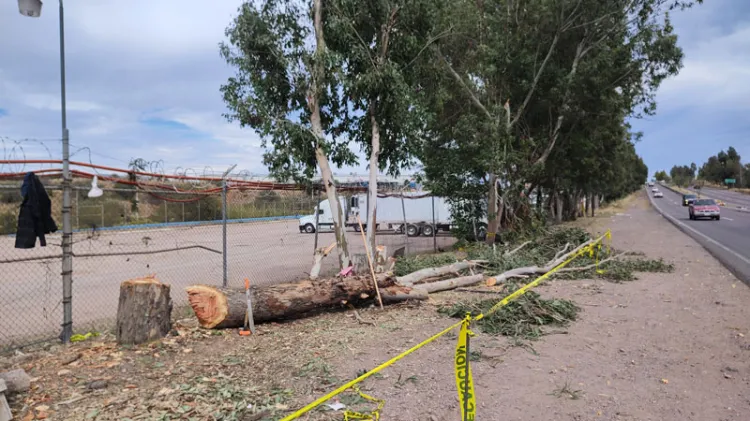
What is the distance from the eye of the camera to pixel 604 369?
5.21 m

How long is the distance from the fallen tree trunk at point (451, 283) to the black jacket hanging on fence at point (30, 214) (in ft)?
19.3

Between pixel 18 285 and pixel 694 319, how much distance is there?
1427 cm

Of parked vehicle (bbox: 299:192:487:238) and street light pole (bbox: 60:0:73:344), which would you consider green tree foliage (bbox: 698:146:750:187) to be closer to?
parked vehicle (bbox: 299:192:487:238)

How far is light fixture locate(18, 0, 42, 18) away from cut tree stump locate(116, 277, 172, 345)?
10.0ft

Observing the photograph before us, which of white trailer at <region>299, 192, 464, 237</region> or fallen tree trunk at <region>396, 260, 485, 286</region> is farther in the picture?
white trailer at <region>299, 192, 464, 237</region>

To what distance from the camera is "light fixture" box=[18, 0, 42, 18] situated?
504 cm

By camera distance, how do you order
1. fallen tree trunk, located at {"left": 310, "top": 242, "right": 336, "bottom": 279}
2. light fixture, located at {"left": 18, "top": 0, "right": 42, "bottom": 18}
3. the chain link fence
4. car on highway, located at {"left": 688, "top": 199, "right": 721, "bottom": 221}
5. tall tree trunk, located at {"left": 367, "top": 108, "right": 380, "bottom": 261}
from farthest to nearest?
car on highway, located at {"left": 688, "top": 199, "right": 721, "bottom": 221} → tall tree trunk, located at {"left": 367, "top": 108, "right": 380, "bottom": 261} → fallen tree trunk, located at {"left": 310, "top": 242, "right": 336, "bottom": 279} → the chain link fence → light fixture, located at {"left": 18, "top": 0, "right": 42, "bottom": 18}

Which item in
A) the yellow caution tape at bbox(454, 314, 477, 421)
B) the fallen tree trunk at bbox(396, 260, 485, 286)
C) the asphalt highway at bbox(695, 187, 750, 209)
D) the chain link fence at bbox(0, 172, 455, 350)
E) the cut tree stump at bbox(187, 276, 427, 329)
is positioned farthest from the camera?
the asphalt highway at bbox(695, 187, 750, 209)

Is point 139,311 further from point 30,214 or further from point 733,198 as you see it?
point 733,198

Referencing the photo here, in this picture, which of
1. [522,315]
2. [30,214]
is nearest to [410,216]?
[522,315]

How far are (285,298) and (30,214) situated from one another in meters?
3.23

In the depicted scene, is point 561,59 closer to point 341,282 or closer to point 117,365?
point 341,282

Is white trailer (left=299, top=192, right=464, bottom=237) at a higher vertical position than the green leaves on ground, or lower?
higher

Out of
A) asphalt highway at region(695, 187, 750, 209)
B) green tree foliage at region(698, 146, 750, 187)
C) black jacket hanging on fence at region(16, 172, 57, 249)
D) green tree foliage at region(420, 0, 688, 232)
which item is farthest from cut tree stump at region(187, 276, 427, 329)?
green tree foliage at region(698, 146, 750, 187)
